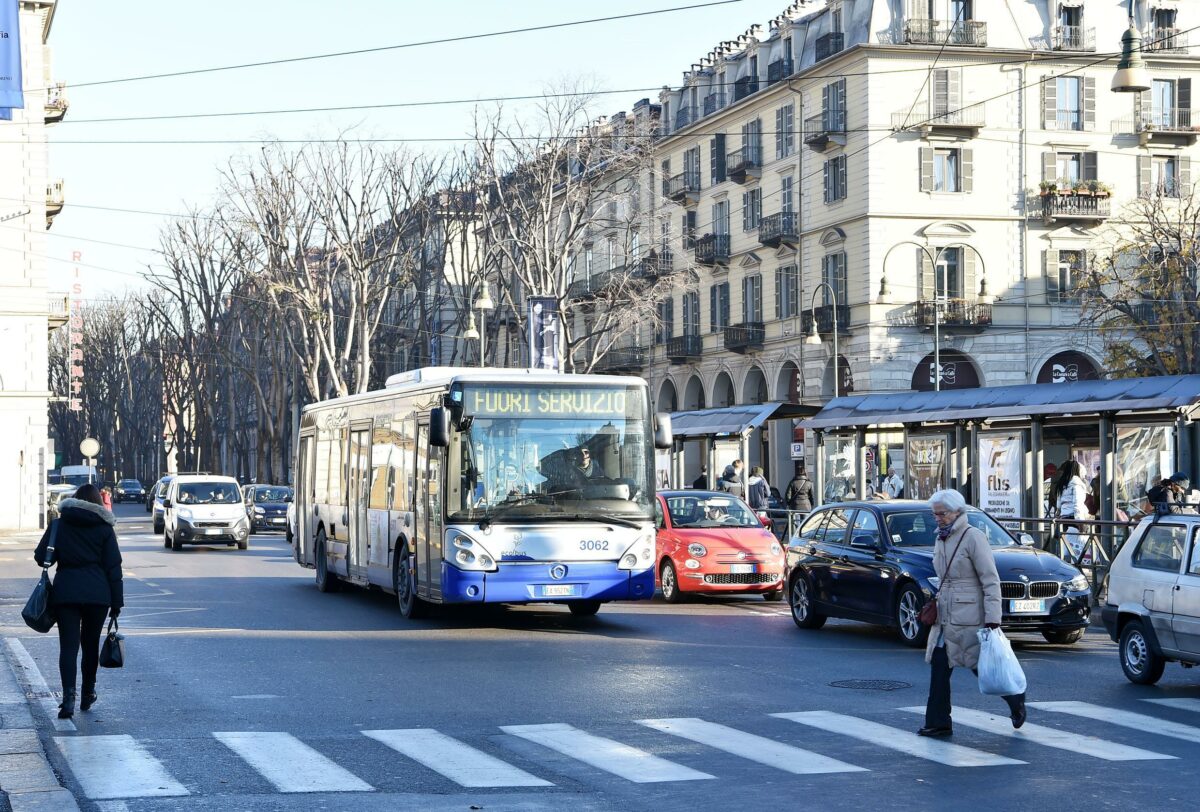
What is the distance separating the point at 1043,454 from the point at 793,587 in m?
8.30

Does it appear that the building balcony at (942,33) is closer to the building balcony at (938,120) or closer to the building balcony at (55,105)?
the building balcony at (938,120)

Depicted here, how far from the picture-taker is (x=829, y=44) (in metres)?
59.0

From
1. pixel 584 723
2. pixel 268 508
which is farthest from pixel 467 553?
pixel 268 508

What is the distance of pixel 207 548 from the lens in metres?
42.6

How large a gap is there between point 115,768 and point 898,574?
965 cm

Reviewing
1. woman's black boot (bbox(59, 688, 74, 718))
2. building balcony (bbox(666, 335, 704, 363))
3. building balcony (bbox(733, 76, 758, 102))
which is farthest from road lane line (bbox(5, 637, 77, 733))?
building balcony (bbox(666, 335, 704, 363))

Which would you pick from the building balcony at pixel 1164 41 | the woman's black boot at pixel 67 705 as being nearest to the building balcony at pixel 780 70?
the building balcony at pixel 1164 41

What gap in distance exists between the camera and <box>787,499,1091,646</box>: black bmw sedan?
649 inches

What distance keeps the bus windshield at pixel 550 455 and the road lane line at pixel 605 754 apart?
702 centimetres

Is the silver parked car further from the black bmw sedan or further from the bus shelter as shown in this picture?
the bus shelter

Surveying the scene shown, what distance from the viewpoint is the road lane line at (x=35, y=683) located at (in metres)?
11.5

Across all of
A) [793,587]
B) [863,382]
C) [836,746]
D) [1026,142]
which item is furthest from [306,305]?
[836,746]

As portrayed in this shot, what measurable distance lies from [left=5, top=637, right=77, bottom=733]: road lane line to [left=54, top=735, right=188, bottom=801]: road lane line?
2.14ft

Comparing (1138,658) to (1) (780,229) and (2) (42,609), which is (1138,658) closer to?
(2) (42,609)
